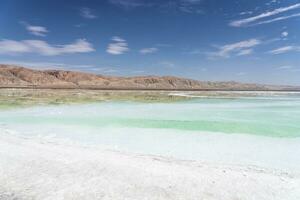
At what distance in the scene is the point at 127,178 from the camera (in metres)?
6.30

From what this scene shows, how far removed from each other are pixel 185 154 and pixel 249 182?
288 cm

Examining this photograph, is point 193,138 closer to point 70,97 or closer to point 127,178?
point 127,178

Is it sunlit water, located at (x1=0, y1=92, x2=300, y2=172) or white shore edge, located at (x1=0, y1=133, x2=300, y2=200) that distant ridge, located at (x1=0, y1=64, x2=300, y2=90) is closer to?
sunlit water, located at (x1=0, y1=92, x2=300, y2=172)

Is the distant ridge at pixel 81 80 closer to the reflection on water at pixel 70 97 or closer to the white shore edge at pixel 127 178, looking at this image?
the reflection on water at pixel 70 97

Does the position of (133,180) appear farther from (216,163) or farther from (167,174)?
(216,163)

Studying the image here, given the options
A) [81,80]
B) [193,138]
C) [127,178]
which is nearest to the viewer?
[127,178]

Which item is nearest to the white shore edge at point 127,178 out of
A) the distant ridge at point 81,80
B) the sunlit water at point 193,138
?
the sunlit water at point 193,138

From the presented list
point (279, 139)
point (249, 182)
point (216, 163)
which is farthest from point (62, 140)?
point (279, 139)

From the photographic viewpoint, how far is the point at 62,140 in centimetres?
1077

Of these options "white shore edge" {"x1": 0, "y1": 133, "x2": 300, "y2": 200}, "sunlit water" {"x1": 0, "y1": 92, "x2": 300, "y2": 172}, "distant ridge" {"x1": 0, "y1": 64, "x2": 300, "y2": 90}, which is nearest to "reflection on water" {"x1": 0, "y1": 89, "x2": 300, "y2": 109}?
"sunlit water" {"x1": 0, "y1": 92, "x2": 300, "y2": 172}

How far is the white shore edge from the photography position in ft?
17.9

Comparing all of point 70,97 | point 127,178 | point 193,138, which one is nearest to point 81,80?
point 70,97

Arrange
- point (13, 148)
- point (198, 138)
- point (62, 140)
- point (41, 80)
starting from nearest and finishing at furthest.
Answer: point (13, 148) < point (62, 140) < point (198, 138) < point (41, 80)

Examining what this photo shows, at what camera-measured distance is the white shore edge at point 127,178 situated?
5.47 meters
